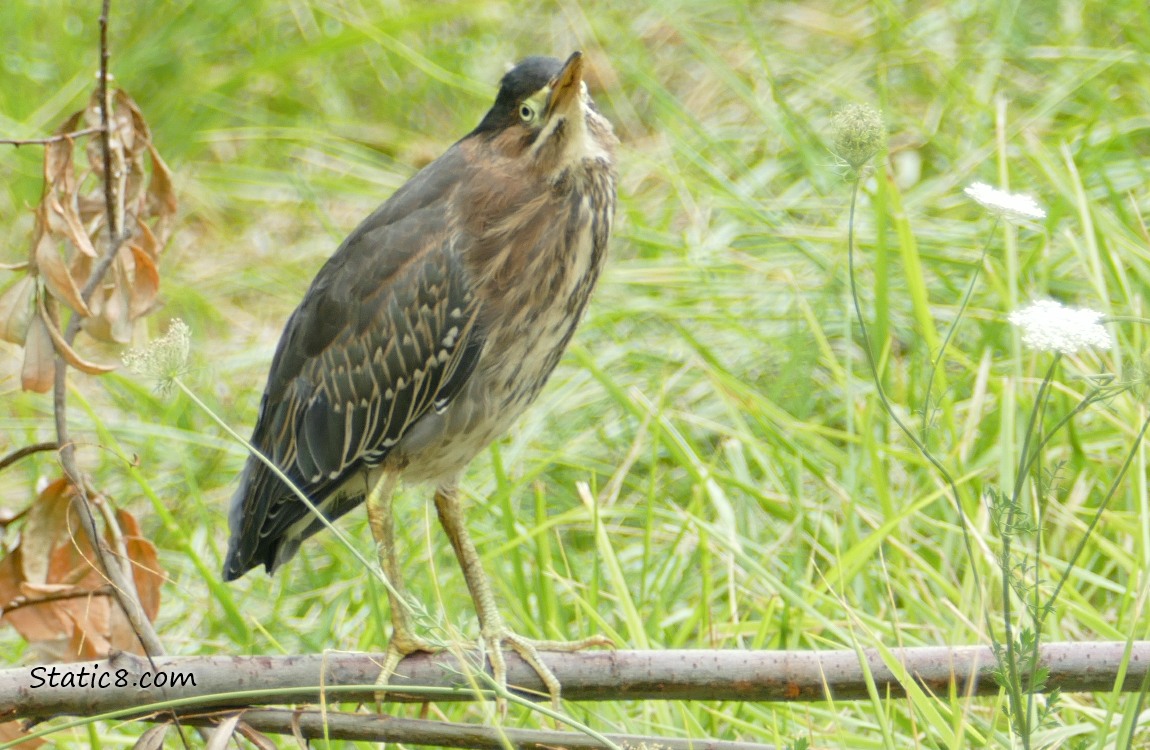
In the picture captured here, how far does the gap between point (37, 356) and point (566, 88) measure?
3.83 feet

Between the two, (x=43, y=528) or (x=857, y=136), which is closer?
(x=857, y=136)

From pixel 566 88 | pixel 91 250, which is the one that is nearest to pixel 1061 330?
pixel 566 88

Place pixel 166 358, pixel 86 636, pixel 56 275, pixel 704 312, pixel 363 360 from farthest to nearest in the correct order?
pixel 704 312, pixel 363 360, pixel 86 636, pixel 56 275, pixel 166 358

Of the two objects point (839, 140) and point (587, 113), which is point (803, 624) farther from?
point (839, 140)

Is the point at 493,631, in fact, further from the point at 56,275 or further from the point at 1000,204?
the point at 1000,204

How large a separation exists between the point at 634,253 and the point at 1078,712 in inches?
110

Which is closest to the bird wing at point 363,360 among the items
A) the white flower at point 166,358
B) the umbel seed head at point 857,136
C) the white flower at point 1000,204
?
the white flower at point 166,358

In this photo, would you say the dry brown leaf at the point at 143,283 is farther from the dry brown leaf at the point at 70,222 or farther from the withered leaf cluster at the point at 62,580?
the withered leaf cluster at the point at 62,580

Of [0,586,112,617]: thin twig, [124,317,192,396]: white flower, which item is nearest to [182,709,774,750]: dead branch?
[0,586,112,617]: thin twig

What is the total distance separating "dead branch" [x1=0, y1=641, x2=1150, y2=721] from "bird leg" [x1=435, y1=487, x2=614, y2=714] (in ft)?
0.90

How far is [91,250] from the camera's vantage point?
8.91 feet

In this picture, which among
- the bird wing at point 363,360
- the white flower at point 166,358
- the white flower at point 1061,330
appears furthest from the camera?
the bird wing at point 363,360

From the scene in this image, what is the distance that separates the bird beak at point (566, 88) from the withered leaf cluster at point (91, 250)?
2.63 feet

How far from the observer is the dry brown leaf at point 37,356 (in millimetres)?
2771
